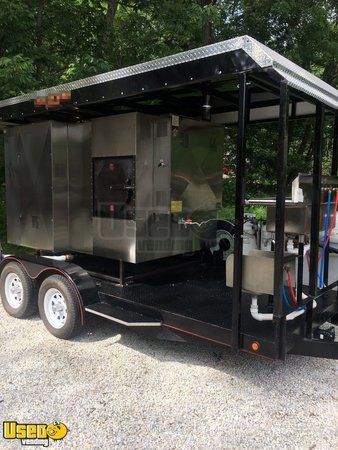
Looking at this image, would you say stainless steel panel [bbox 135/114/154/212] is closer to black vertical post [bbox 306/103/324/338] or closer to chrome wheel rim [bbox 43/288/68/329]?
chrome wheel rim [bbox 43/288/68/329]

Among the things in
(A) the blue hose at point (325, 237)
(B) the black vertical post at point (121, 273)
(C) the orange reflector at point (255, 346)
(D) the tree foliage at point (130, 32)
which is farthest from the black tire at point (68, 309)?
(D) the tree foliage at point (130, 32)

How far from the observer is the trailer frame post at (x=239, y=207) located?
2744mm

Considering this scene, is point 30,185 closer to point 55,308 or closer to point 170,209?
point 55,308

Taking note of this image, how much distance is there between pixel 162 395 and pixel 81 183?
268 centimetres

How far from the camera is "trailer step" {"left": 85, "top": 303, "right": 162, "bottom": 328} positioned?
137 inches

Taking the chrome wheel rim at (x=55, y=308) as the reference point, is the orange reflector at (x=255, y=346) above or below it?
above

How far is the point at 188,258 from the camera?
17.5 feet

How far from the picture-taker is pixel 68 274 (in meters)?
4.02

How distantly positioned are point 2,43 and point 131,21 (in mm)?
2781

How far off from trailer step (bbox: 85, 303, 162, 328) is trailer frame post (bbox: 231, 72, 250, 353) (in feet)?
2.60

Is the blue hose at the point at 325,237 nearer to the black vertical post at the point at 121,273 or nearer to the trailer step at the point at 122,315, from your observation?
the trailer step at the point at 122,315

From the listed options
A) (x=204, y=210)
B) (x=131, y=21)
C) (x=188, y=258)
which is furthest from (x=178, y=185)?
(x=131, y=21)

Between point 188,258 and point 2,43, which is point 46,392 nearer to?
point 188,258

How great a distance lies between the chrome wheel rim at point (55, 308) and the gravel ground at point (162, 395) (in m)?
0.20
